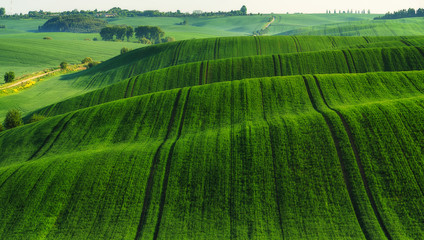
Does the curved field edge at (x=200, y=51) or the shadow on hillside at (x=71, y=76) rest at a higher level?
the curved field edge at (x=200, y=51)

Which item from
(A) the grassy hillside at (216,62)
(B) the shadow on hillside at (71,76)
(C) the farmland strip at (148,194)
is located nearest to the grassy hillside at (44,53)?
(B) the shadow on hillside at (71,76)

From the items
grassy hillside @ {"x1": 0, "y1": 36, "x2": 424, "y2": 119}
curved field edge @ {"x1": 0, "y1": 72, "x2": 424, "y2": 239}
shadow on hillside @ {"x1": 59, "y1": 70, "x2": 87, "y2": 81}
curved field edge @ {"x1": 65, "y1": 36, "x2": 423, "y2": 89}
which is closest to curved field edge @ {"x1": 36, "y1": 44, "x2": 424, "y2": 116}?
grassy hillside @ {"x1": 0, "y1": 36, "x2": 424, "y2": 119}

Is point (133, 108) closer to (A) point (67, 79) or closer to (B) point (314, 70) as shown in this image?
(B) point (314, 70)

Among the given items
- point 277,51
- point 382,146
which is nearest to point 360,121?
point 382,146

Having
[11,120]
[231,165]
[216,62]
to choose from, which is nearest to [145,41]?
[216,62]

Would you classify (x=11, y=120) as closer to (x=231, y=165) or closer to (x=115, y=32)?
(x=231, y=165)

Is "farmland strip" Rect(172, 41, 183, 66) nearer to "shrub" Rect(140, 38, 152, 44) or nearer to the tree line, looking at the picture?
"shrub" Rect(140, 38, 152, 44)

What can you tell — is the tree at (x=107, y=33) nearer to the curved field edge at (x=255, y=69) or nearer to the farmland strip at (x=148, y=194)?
the curved field edge at (x=255, y=69)
